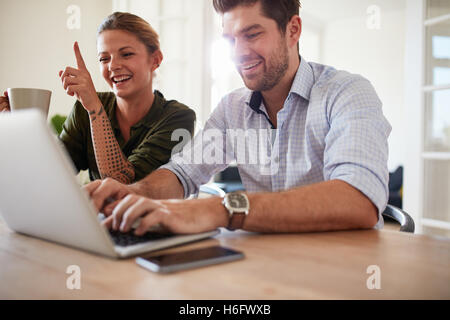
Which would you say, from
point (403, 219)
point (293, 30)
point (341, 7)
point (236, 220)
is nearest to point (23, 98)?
point (236, 220)

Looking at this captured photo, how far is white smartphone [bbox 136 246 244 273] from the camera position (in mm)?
560

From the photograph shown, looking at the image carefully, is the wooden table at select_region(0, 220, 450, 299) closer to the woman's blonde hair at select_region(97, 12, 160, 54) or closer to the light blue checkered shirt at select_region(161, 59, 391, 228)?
the light blue checkered shirt at select_region(161, 59, 391, 228)

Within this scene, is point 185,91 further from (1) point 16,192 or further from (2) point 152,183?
(1) point 16,192

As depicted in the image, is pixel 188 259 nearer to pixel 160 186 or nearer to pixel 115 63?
pixel 160 186

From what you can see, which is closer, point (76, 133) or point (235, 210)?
point (235, 210)

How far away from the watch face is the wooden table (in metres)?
0.07

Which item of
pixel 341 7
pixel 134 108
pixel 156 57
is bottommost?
pixel 134 108

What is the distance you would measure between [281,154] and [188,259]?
2.58 feet

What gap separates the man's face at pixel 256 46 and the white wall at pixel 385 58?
5.77m

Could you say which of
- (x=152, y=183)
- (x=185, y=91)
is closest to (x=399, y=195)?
(x=185, y=91)

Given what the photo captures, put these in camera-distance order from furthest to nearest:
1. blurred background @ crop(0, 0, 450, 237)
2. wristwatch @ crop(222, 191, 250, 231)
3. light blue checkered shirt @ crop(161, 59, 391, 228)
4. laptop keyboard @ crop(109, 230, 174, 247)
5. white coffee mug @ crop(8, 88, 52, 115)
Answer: blurred background @ crop(0, 0, 450, 237) → white coffee mug @ crop(8, 88, 52, 115) → light blue checkered shirt @ crop(161, 59, 391, 228) → wristwatch @ crop(222, 191, 250, 231) → laptop keyboard @ crop(109, 230, 174, 247)

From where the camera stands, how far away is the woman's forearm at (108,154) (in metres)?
1.48

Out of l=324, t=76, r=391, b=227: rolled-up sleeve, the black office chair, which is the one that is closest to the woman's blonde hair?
l=324, t=76, r=391, b=227: rolled-up sleeve

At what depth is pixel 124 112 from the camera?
178 cm
